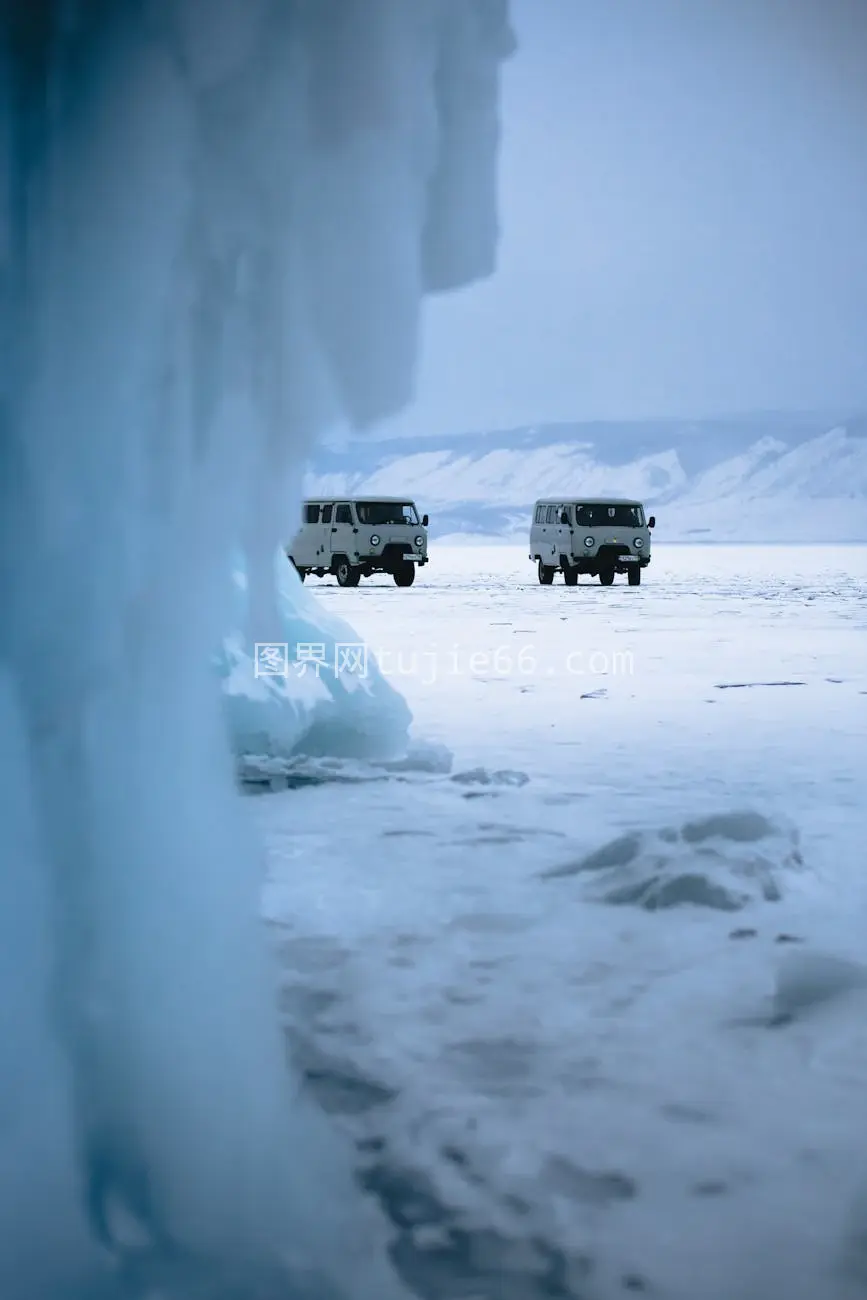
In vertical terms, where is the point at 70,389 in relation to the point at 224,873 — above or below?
above

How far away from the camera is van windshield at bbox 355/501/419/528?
25766 mm

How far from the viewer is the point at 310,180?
3096 mm

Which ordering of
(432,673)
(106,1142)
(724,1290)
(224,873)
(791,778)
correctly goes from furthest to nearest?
1. (432,673)
2. (791,778)
3. (224,873)
4. (106,1142)
5. (724,1290)

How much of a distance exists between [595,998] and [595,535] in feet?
73.3

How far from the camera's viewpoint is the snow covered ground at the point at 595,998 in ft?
8.10

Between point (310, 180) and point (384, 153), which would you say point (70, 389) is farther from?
point (384, 153)

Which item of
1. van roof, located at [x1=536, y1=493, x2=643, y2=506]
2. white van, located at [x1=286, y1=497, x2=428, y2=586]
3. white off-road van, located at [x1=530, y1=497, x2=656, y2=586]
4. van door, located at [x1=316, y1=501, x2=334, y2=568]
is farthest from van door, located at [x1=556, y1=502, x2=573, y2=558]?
van door, located at [x1=316, y1=501, x2=334, y2=568]

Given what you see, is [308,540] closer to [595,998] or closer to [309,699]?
[309,699]

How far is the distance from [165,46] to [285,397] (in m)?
1.07

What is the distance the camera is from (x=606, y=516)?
2550cm

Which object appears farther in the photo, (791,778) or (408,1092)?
(791,778)

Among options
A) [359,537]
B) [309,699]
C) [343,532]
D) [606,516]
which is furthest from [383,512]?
[309,699]

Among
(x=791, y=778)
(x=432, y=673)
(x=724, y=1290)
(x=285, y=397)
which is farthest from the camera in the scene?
(x=432, y=673)

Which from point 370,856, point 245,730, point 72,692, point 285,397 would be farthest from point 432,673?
point 72,692
